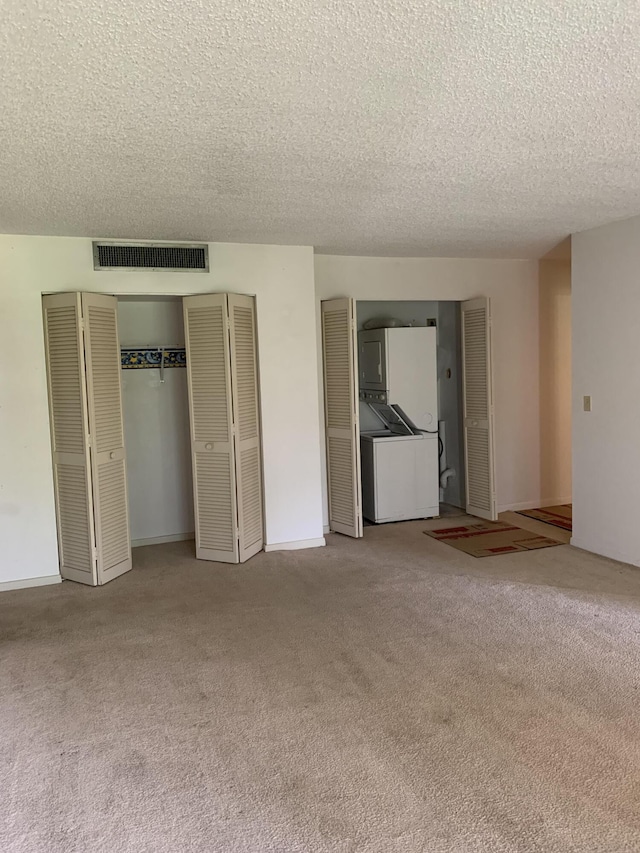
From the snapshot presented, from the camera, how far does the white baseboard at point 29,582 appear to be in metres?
4.48

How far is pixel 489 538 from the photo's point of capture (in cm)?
543

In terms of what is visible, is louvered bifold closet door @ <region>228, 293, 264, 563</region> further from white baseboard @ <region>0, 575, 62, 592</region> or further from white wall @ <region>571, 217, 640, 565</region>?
white wall @ <region>571, 217, 640, 565</region>

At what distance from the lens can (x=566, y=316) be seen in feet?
21.3

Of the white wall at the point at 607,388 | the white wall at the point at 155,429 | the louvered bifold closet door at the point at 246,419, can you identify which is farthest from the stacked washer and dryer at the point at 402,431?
the white wall at the point at 155,429

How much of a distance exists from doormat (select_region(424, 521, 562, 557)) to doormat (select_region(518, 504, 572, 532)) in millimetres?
A: 389

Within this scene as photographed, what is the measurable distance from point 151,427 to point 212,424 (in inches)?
36.0

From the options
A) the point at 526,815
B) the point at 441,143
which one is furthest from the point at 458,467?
the point at 526,815

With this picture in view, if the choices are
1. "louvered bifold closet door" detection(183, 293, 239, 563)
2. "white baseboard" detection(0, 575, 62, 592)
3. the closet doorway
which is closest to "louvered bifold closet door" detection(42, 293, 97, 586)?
the closet doorway

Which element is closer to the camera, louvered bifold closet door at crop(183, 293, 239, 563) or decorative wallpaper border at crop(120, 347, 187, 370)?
louvered bifold closet door at crop(183, 293, 239, 563)

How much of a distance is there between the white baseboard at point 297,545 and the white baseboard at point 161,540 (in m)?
0.80

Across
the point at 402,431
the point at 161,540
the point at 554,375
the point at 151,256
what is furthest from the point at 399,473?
the point at 151,256

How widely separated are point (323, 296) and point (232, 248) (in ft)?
3.32

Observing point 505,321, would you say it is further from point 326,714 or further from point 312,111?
point 326,714

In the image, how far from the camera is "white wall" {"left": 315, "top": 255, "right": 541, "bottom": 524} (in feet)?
19.2
